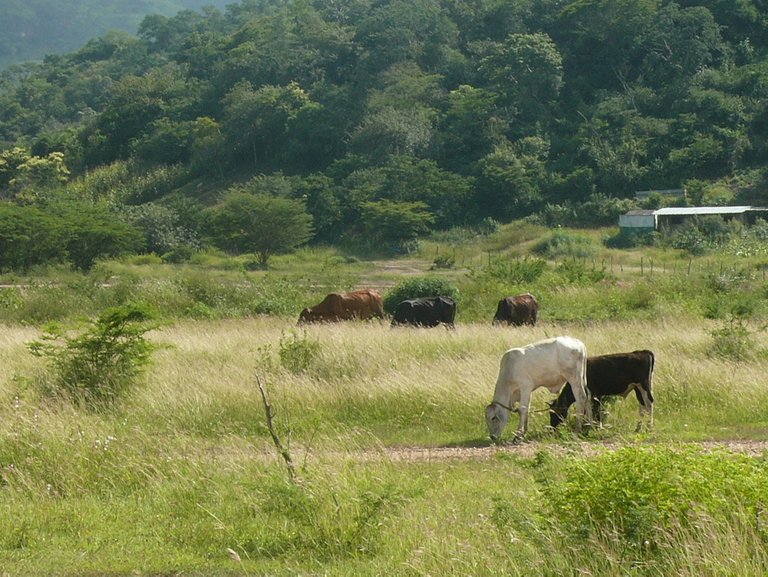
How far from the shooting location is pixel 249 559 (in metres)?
7.86

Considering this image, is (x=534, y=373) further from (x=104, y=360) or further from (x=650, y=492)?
(x=104, y=360)

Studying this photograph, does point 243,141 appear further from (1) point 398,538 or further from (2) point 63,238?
(1) point 398,538

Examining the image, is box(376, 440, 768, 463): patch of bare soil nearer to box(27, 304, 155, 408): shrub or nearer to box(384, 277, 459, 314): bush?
box(27, 304, 155, 408): shrub

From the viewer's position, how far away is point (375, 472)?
9305mm

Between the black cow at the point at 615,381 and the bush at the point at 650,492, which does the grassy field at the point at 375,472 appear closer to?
the bush at the point at 650,492

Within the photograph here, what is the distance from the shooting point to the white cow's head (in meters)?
12.0

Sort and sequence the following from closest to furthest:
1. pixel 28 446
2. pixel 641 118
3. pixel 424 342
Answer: pixel 28 446 < pixel 424 342 < pixel 641 118

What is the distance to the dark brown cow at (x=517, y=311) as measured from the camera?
21.8 meters

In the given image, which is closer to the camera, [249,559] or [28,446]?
[249,559]

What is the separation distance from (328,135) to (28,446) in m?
58.7

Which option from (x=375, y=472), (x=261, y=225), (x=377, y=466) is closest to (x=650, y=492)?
(x=375, y=472)

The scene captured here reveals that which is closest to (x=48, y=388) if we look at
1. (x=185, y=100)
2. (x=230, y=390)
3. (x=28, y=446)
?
(x=230, y=390)

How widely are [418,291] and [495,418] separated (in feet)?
43.8

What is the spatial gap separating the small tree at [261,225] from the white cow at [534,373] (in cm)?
3548
